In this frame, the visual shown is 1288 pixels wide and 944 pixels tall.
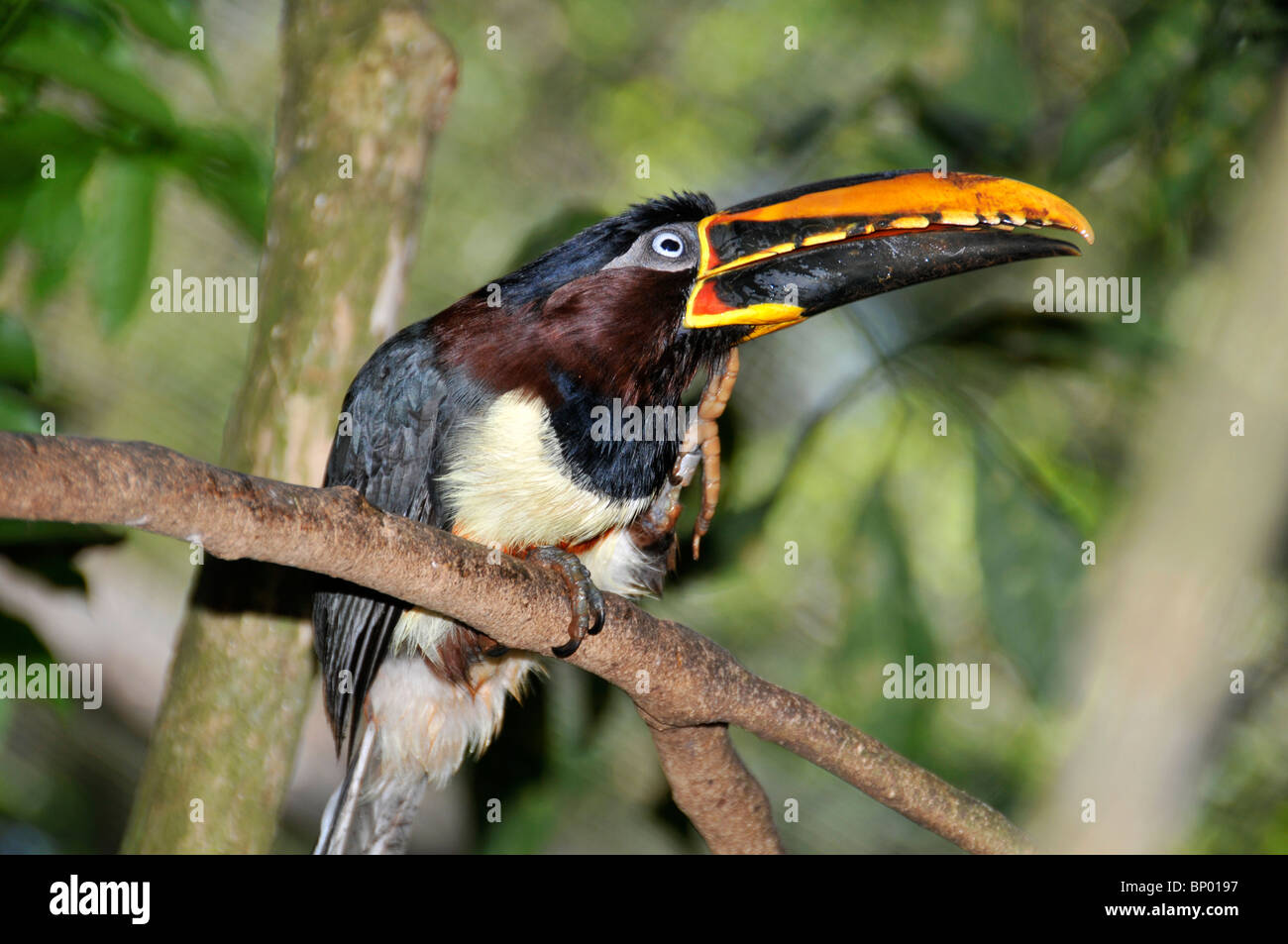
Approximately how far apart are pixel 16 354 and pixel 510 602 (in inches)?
34.5

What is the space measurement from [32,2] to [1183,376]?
1.97 metres

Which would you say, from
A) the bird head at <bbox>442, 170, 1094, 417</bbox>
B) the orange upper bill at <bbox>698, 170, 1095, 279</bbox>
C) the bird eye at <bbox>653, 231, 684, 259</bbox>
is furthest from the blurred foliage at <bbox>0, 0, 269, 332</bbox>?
the orange upper bill at <bbox>698, 170, 1095, 279</bbox>

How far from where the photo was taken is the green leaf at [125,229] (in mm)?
2072

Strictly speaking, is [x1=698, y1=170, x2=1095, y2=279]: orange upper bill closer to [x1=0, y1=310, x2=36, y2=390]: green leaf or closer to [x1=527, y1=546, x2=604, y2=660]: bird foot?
[x1=527, y1=546, x2=604, y2=660]: bird foot

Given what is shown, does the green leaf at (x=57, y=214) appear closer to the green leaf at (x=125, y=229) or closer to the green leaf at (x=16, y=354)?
the green leaf at (x=125, y=229)

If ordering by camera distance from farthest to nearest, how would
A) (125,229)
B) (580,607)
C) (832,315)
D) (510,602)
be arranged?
(832,315)
(125,229)
(580,607)
(510,602)

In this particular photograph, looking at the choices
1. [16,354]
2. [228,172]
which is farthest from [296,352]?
[16,354]

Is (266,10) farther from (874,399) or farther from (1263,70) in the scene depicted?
(1263,70)

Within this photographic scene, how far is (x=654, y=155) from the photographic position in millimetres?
3371

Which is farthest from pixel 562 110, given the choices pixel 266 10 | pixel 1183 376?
pixel 1183 376

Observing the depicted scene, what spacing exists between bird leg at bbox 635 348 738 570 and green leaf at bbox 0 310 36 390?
1050 millimetres

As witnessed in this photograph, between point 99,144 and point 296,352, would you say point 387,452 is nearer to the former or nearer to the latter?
point 296,352

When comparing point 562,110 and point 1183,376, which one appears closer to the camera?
point 1183,376

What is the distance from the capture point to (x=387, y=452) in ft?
6.61
